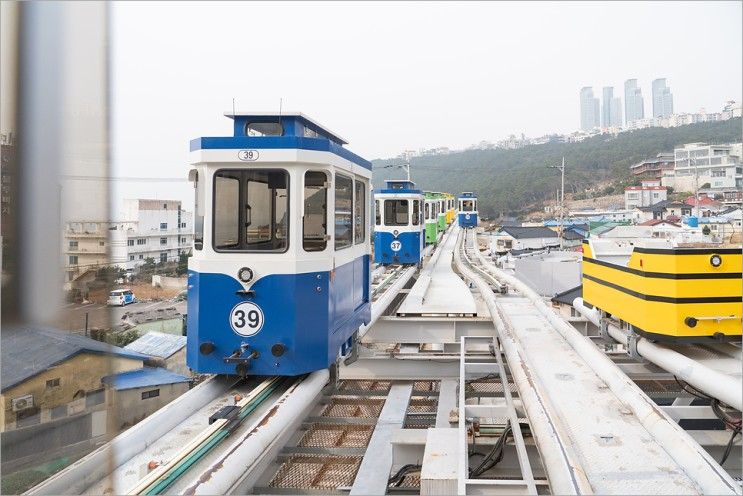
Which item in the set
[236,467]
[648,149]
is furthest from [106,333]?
[648,149]

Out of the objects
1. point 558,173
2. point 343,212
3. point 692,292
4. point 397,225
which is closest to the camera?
point 692,292

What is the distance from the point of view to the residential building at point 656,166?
46.6 m

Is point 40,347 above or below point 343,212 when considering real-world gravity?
below

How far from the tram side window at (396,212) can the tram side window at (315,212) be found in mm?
9218

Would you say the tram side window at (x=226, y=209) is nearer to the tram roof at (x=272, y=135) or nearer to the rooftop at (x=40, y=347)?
the tram roof at (x=272, y=135)

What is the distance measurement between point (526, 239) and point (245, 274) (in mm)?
33728

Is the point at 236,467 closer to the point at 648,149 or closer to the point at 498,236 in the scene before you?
the point at 498,236

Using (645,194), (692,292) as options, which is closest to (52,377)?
(692,292)

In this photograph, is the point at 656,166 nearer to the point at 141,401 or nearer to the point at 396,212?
the point at 396,212

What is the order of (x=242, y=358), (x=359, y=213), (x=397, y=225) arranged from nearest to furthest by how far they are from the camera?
(x=242, y=358) < (x=359, y=213) < (x=397, y=225)

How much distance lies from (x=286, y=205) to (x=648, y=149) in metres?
62.6

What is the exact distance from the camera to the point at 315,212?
4562mm

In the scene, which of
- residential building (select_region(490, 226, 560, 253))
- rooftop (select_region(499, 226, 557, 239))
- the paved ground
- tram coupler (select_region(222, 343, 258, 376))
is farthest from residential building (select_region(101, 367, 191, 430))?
rooftop (select_region(499, 226, 557, 239))

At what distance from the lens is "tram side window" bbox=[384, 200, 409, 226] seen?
45.4 feet
